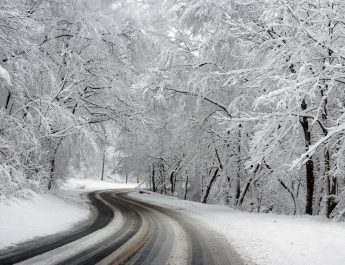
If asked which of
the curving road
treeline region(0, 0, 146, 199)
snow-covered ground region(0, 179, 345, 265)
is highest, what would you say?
treeline region(0, 0, 146, 199)

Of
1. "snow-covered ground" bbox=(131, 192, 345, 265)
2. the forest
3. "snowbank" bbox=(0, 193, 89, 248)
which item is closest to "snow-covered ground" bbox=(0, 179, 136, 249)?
"snowbank" bbox=(0, 193, 89, 248)

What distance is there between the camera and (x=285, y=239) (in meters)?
11.8

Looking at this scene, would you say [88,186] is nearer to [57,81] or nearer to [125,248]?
[57,81]

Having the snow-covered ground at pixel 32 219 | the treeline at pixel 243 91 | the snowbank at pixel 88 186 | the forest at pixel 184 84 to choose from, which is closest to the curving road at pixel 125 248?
the snow-covered ground at pixel 32 219

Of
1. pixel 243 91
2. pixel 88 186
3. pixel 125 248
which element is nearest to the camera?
pixel 125 248

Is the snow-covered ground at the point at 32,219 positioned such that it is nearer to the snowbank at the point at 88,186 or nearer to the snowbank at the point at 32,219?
the snowbank at the point at 32,219

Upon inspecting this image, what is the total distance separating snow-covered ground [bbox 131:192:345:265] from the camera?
939 centimetres

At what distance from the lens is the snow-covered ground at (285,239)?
30.8ft

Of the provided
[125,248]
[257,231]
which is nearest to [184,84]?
[257,231]

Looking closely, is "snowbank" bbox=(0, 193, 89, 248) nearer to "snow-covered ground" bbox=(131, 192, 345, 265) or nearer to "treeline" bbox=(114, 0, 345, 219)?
"snow-covered ground" bbox=(131, 192, 345, 265)

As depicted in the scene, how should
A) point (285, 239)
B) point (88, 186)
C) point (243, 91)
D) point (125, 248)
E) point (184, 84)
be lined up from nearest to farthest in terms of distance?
point (125, 248) → point (285, 239) → point (243, 91) → point (184, 84) → point (88, 186)

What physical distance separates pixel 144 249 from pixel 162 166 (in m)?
34.3

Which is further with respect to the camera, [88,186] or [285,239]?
[88,186]

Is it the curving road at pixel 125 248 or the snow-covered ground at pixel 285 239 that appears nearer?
the curving road at pixel 125 248
